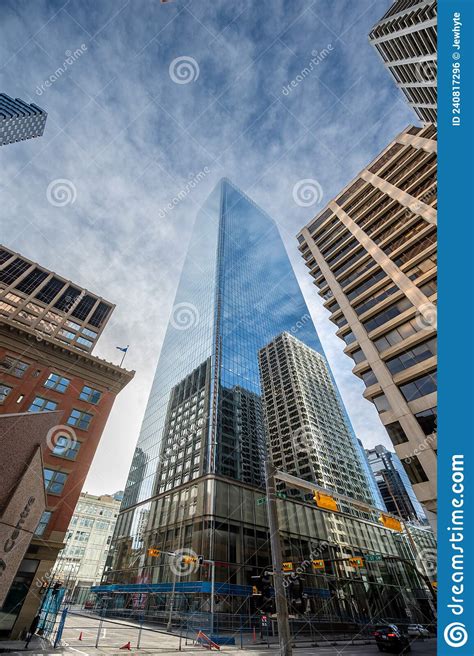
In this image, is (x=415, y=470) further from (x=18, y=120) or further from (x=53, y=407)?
(x=18, y=120)

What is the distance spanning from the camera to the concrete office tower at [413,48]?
35.9m

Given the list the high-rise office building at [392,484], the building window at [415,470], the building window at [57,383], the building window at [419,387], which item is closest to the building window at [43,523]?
the building window at [57,383]

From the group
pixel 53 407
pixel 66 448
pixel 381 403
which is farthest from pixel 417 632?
pixel 53 407

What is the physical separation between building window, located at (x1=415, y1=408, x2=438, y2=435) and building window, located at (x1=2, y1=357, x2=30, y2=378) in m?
32.6

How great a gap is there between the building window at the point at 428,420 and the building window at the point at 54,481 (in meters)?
26.8

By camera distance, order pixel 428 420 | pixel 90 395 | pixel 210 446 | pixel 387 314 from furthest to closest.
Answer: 1. pixel 210 446
2. pixel 90 395
3. pixel 387 314
4. pixel 428 420

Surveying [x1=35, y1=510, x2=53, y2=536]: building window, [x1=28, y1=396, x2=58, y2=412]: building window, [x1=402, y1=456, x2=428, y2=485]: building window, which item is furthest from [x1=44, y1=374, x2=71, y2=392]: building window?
[x1=402, y1=456, x2=428, y2=485]: building window

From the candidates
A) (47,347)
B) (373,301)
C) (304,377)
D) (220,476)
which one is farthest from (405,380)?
(304,377)

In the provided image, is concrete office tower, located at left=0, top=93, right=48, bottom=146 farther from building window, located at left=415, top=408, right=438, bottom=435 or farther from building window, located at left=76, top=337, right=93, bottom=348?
building window, located at left=415, top=408, right=438, bottom=435

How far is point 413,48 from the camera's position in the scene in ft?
132

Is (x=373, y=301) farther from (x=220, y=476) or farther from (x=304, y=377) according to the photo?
(x=304, y=377)

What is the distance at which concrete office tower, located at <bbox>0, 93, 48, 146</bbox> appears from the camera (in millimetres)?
81625

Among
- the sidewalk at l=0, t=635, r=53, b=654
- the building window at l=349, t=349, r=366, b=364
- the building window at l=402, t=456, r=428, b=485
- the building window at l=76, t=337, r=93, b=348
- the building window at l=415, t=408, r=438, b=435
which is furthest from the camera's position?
the building window at l=76, t=337, r=93, b=348

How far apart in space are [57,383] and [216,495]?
22907 mm
